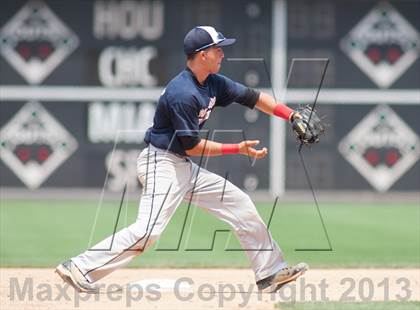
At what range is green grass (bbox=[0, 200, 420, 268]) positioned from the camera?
1086cm

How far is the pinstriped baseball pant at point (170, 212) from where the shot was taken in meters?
7.15

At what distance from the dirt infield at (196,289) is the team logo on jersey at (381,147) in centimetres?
843

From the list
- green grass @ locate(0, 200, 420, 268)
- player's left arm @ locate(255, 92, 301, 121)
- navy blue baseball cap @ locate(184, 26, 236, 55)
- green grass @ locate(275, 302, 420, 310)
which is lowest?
green grass @ locate(0, 200, 420, 268)

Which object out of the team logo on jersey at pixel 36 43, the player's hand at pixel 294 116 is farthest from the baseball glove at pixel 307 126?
the team logo on jersey at pixel 36 43

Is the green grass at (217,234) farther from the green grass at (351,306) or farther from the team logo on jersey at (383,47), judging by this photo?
the green grass at (351,306)

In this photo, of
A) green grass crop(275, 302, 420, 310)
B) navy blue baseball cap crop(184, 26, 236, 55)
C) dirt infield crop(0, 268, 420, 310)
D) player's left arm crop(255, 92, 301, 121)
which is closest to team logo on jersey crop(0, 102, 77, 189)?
dirt infield crop(0, 268, 420, 310)

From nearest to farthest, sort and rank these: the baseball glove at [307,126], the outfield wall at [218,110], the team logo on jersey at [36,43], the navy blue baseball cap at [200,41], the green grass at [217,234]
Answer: the navy blue baseball cap at [200,41] → the baseball glove at [307,126] → the green grass at [217,234] → the outfield wall at [218,110] → the team logo on jersey at [36,43]

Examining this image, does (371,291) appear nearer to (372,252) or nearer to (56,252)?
(372,252)

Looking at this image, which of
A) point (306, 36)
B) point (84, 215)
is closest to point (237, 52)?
point (306, 36)

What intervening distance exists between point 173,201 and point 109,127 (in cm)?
1076

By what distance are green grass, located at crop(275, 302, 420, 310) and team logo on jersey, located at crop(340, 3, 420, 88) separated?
11.2 meters

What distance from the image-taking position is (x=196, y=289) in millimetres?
8297

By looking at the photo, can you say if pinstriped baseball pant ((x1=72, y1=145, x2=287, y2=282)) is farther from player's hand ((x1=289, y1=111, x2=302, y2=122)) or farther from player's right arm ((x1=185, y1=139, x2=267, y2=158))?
player's hand ((x1=289, y1=111, x2=302, y2=122))

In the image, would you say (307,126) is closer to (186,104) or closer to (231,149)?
(231,149)
